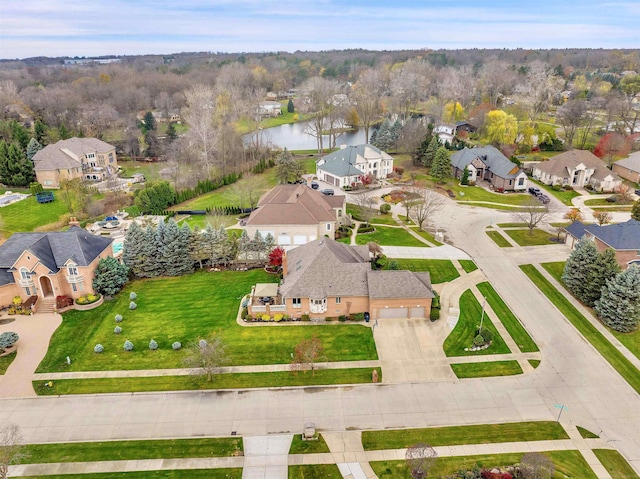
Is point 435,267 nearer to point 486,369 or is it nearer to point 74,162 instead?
point 486,369

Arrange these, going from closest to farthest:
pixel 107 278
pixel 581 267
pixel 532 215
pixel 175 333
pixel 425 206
Answer: 1. pixel 175 333
2. pixel 581 267
3. pixel 107 278
4. pixel 532 215
5. pixel 425 206

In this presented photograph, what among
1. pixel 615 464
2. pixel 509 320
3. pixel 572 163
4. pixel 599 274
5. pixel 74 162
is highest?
pixel 74 162

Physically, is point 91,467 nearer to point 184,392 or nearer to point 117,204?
point 184,392

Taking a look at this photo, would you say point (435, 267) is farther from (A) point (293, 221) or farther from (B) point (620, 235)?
(B) point (620, 235)

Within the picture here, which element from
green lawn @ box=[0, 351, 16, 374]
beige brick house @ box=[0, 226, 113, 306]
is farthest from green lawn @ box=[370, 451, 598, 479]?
beige brick house @ box=[0, 226, 113, 306]

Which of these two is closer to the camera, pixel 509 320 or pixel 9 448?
pixel 9 448

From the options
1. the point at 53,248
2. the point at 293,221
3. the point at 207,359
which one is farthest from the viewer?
the point at 293,221

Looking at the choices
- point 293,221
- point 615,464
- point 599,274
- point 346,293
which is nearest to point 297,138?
point 293,221

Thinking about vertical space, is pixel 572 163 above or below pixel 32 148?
below
